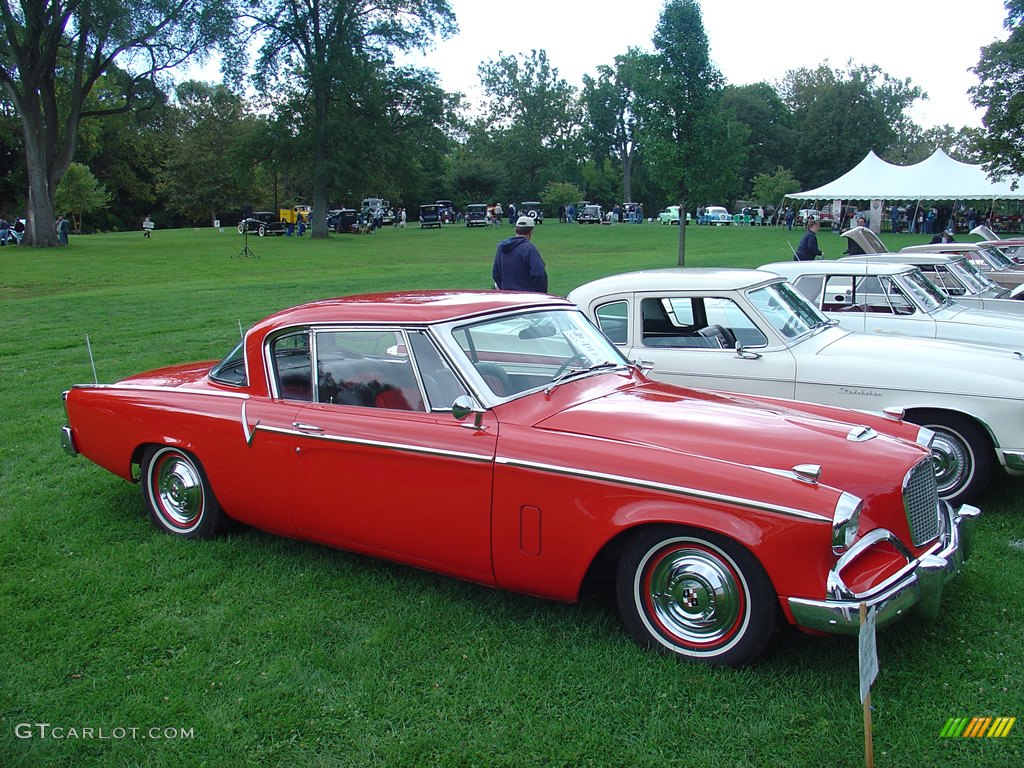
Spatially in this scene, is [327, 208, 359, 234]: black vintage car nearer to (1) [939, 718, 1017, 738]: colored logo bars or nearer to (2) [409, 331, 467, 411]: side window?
(2) [409, 331, 467, 411]: side window

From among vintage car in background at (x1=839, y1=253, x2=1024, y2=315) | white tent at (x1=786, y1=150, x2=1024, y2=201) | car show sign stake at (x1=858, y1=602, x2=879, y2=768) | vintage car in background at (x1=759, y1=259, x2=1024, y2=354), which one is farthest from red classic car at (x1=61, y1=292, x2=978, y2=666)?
white tent at (x1=786, y1=150, x2=1024, y2=201)

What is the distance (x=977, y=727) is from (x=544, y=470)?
191 cm

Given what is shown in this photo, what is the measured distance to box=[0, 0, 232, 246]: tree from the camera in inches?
1336

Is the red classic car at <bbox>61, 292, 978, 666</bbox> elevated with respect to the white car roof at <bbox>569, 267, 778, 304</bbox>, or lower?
lower

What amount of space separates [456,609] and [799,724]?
165cm

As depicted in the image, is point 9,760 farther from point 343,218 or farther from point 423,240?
point 343,218

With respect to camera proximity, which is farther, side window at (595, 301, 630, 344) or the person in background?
the person in background

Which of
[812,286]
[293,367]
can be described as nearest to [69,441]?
[293,367]

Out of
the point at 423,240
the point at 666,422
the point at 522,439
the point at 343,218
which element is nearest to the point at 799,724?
the point at 666,422

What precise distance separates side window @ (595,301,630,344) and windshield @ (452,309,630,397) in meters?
1.83

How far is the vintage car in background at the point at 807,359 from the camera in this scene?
5234 millimetres

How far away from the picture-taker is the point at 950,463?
5.29m

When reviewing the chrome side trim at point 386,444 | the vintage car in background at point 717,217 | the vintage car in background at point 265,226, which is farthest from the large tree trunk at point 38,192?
the vintage car in background at point 717,217

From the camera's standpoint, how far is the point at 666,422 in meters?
3.66
